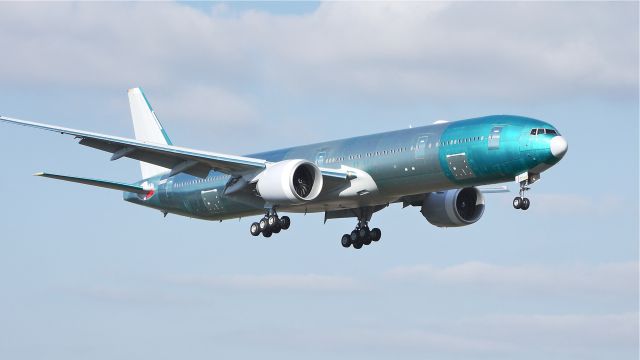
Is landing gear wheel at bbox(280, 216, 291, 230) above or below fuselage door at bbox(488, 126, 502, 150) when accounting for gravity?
below

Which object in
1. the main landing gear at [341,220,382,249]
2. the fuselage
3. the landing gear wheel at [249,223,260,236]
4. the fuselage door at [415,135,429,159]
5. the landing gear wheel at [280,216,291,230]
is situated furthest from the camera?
the main landing gear at [341,220,382,249]

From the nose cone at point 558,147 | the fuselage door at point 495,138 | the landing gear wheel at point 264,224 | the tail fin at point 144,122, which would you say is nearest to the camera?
the nose cone at point 558,147

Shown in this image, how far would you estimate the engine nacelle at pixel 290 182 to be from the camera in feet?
200

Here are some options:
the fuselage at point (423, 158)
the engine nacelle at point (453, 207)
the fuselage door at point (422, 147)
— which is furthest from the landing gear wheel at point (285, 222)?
the fuselage door at point (422, 147)

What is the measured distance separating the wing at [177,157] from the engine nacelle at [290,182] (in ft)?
2.33

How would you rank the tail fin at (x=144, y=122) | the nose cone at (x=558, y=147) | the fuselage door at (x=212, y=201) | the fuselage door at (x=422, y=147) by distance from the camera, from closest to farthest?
the nose cone at (x=558, y=147)
the fuselage door at (x=422, y=147)
the fuselage door at (x=212, y=201)
the tail fin at (x=144, y=122)

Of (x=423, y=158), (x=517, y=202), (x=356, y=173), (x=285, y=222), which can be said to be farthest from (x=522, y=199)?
(x=285, y=222)

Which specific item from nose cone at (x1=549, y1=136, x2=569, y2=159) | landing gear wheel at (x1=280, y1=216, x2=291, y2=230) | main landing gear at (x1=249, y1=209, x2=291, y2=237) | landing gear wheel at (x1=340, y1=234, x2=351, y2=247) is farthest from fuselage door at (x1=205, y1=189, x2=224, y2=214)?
nose cone at (x1=549, y1=136, x2=569, y2=159)

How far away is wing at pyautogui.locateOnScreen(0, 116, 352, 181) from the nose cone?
397 inches

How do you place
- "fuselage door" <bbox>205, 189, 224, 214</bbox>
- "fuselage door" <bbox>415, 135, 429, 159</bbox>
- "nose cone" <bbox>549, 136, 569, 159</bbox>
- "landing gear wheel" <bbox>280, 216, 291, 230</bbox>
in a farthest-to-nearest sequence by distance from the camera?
"fuselage door" <bbox>205, 189, 224, 214</bbox> → "landing gear wheel" <bbox>280, 216, 291, 230</bbox> → "fuselage door" <bbox>415, 135, 429, 159</bbox> → "nose cone" <bbox>549, 136, 569, 159</bbox>

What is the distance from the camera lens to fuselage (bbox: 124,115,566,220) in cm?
5706

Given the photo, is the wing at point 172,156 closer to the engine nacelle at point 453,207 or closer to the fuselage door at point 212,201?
the fuselage door at point 212,201

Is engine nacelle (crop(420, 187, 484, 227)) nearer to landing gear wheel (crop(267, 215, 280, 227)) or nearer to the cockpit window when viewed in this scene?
landing gear wheel (crop(267, 215, 280, 227))

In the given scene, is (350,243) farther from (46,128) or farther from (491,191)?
(46,128)
